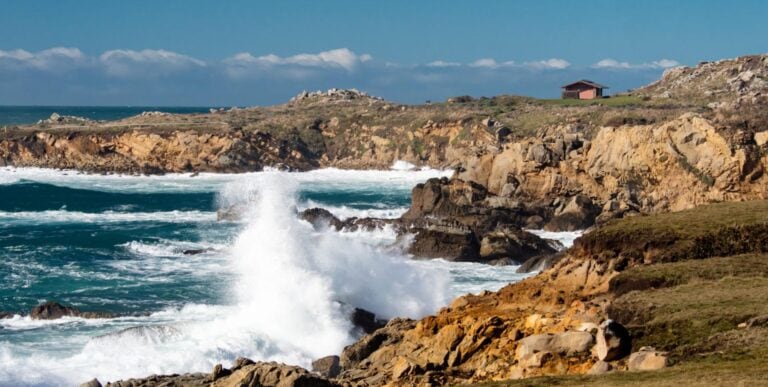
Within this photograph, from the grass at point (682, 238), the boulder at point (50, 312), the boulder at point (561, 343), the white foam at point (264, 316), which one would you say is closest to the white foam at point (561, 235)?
the white foam at point (264, 316)

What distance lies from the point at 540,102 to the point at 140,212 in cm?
5590

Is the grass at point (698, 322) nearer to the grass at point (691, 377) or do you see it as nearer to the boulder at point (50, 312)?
the grass at point (691, 377)

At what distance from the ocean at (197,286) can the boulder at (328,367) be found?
112 inches

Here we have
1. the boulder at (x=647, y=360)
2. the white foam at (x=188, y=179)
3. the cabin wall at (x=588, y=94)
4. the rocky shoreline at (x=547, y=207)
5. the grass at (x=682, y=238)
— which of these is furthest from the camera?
the cabin wall at (x=588, y=94)

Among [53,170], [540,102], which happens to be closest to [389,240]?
[53,170]

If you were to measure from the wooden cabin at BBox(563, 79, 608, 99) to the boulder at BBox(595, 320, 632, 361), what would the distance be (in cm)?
9907

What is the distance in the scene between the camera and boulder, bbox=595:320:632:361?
20.4 meters

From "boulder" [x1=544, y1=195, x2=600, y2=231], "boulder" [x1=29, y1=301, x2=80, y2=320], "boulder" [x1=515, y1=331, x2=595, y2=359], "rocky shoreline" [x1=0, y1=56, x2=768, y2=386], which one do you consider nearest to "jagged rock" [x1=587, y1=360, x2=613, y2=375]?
"rocky shoreline" [x1=0, y1=56, x2=768, y2=386]

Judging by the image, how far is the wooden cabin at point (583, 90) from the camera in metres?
119

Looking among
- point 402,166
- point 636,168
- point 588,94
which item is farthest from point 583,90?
point 636,168

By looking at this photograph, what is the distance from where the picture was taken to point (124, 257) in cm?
5072

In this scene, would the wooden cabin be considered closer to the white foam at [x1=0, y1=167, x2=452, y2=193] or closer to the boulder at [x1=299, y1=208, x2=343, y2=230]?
the white foam at [x1=0, y1=167, x2=452, y2=193]

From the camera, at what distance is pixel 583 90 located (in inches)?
4737

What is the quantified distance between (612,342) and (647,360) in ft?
3.00
